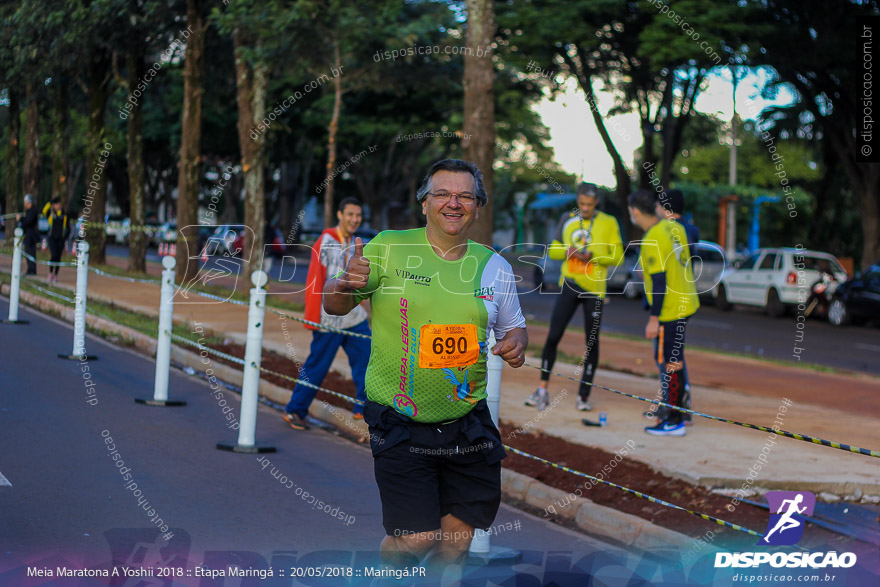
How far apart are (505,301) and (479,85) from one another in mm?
8474

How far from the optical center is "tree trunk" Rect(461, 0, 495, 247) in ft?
39.5

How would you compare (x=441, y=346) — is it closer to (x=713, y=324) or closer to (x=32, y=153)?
(x=713, y=324)

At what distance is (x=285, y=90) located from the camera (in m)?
37.1

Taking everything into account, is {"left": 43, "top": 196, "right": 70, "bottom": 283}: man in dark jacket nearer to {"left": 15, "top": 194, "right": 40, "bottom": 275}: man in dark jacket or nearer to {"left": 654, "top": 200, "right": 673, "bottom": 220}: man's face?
{"left": 15, "top": 194, "right": 40, "bottom": 275}: man in dark jacket

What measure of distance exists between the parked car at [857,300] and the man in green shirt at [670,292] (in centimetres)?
1651

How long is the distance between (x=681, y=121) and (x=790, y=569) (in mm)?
25700

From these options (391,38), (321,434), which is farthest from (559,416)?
(391,38)

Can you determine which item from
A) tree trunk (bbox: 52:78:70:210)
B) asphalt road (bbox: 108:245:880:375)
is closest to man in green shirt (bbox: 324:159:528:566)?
asphalt road (bbox: 108:245:880:375)

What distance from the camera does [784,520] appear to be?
5.45m

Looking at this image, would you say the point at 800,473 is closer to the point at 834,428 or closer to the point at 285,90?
the point at 834,428

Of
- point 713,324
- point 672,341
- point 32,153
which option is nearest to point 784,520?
point 672,341

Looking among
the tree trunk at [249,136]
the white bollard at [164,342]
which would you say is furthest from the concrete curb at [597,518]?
the tree trunk at [249,136]

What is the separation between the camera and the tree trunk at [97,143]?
2834cm

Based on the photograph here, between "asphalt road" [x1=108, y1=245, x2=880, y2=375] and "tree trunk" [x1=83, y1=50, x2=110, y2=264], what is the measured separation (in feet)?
11.2
